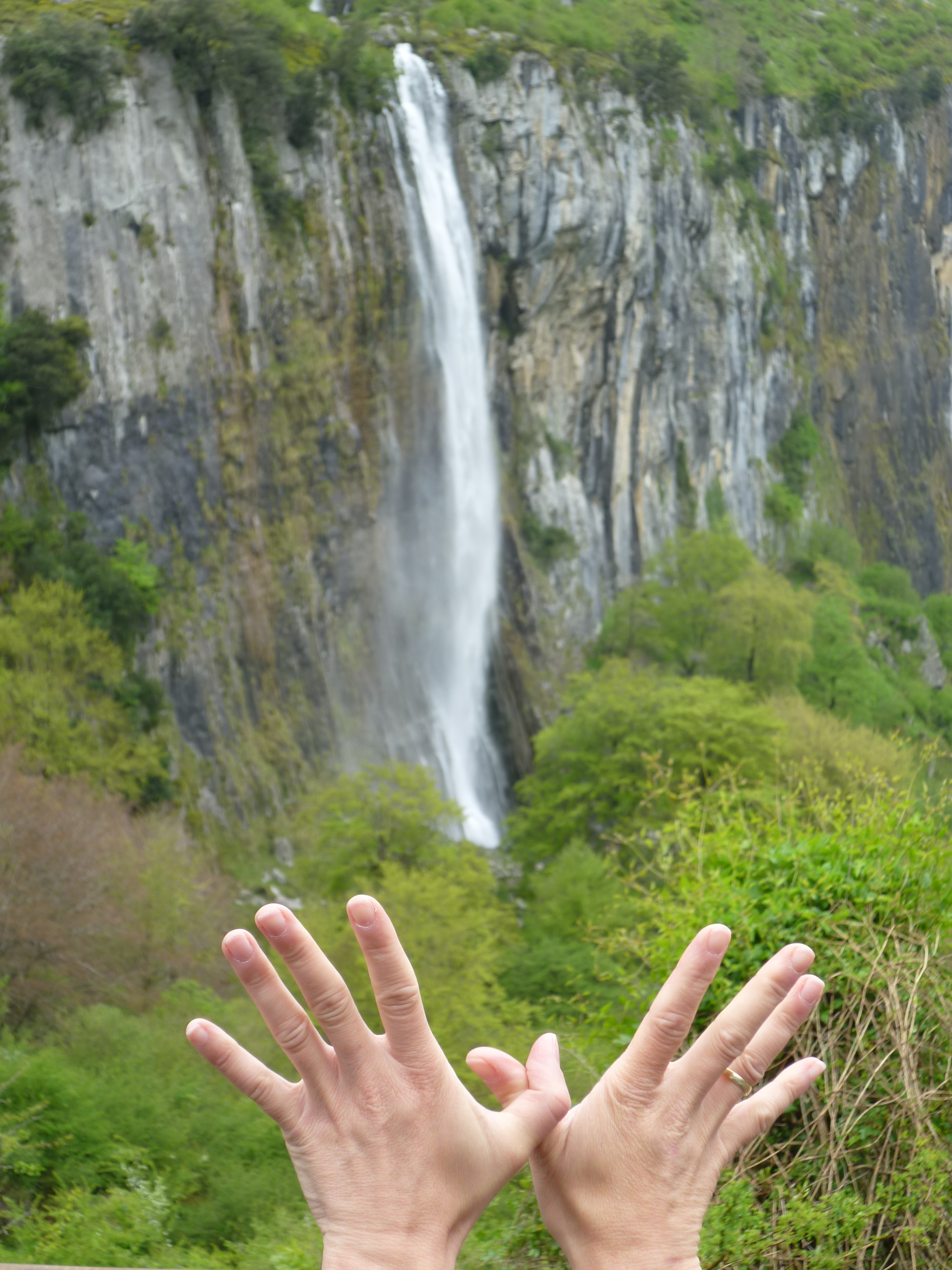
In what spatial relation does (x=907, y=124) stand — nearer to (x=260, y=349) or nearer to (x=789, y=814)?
(x=260, y=349)

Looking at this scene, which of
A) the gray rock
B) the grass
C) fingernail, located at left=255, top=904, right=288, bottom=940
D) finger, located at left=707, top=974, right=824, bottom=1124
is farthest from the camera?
the gray rock

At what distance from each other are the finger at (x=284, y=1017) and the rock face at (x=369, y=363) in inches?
939

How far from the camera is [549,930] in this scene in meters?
23.2

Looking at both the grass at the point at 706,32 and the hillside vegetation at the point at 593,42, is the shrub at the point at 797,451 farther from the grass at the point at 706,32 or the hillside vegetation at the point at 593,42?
the grass at the point at 706,32

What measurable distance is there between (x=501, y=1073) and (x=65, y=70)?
87.4 feet

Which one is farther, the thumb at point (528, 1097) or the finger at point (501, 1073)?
the finger at point (501, 1073)

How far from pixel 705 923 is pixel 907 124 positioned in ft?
229

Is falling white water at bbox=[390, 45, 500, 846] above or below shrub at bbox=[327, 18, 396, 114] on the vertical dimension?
below

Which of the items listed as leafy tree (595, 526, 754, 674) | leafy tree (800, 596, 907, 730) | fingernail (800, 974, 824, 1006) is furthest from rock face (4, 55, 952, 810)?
fingernail (800, 974, 824, 1006)

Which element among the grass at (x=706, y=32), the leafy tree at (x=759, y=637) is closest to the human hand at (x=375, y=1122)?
the grass at (x=706, y=32)

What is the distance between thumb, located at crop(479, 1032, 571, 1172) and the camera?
1965 millimetres

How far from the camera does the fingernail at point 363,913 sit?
5.50 ft

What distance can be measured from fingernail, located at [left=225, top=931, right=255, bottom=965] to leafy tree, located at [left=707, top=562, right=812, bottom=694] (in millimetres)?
A: 34607

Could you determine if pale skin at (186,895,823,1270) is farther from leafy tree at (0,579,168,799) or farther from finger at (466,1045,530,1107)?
leafy tree at (0,579,168,799)
